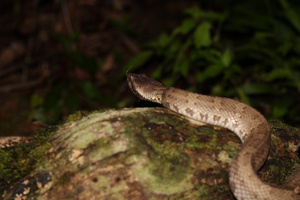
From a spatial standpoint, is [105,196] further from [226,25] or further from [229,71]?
[226,25]

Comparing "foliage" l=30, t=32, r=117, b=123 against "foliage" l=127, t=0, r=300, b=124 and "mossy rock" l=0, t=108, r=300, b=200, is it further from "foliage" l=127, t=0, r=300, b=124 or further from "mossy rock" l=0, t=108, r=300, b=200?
"mossy rock" l=0, t=108, r=300, b=200

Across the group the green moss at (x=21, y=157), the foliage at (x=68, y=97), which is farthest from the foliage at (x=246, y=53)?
the green moss at (x=21, y=157)

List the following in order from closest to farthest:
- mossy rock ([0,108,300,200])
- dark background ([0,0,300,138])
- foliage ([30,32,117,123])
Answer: mossy rock ([0,108,300,200]) < foliage ([30,32,117,123]) < dark background ([0,0,300,138])

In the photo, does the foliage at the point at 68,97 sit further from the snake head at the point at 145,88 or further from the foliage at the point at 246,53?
the snake head at the point at 145,88

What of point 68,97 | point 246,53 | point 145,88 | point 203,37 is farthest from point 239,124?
point 68,97

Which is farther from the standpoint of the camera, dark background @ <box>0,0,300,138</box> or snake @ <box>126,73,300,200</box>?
dark background @ <box>0,0,300,138</box>

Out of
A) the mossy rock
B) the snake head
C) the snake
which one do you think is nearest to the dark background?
the snake head

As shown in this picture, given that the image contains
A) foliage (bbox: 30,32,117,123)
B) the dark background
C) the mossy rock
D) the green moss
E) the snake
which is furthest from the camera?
the dark background
